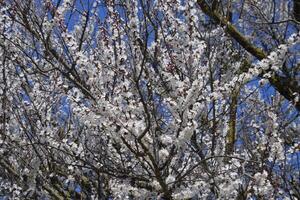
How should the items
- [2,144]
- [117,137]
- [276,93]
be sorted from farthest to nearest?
1. [276,93]
2. [2,144]
3. [117,137]

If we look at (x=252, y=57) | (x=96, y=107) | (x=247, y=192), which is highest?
(x=252, y=57)

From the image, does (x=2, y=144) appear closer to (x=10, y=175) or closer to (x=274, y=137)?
(x=10, y=175)

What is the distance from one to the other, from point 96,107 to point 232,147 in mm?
2323

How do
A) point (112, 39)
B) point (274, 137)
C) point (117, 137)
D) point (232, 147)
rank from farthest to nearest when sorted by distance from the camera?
point (232, 147), point (274, 137), point (112, 39), point (117, 137)

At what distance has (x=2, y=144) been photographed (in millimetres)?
5242

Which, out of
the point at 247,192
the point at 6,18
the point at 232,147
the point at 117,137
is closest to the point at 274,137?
the point at 247,192

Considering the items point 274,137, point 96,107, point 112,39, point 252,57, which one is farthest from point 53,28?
point 252,57

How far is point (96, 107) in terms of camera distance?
377cm

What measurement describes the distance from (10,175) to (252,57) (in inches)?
144

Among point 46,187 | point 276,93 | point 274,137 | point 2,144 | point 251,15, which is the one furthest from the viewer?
point 251,15

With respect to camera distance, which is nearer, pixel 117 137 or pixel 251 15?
pixel 117 137

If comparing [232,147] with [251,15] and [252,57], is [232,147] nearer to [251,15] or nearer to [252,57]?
[252,57]

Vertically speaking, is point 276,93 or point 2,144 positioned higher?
point 276,93

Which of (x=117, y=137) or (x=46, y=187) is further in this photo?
(x=46, y=187)
